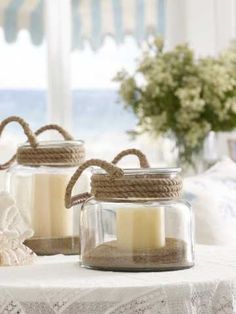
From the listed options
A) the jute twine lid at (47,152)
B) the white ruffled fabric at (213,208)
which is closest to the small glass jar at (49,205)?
the jute twine lid at (47,152)

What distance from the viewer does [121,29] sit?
4.30m

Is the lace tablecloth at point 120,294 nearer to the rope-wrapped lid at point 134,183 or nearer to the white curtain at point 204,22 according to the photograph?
the rope-wrapped lid at point 134,183

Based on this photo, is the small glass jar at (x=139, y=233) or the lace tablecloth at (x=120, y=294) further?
the small glass jar at (x=139, y=233)

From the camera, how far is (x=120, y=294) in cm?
130

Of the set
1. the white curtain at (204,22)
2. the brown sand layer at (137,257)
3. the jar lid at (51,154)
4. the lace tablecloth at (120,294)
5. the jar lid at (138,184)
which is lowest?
the lace tablecloth at (120,294)

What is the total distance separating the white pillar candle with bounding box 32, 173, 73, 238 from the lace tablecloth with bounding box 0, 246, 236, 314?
335 mm

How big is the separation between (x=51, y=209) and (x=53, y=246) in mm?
80

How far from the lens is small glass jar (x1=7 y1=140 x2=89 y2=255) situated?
1.74 meters

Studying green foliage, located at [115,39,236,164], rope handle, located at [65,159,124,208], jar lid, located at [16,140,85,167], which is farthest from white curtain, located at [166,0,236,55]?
rope handle, located at [65,159,124,208]

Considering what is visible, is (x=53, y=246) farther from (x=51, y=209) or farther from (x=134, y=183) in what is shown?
(x=134, y=183)

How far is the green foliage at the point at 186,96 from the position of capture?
11.4 feet

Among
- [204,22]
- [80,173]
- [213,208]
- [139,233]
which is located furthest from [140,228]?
[204,22]

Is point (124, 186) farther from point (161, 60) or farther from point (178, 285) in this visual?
point (161, 60)

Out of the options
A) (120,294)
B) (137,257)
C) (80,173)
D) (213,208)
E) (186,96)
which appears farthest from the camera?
(186,96)
